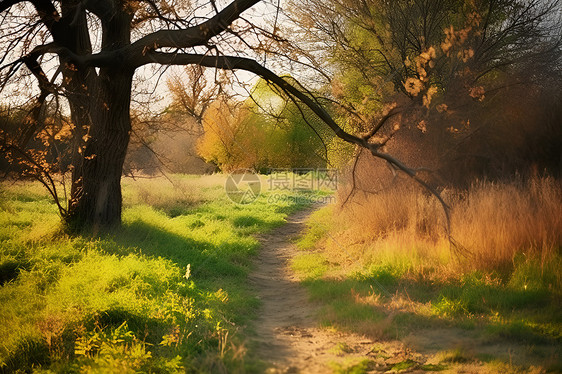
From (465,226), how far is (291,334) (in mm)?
4096

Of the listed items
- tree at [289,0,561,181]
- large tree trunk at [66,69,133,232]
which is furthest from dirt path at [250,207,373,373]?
tree at [289,0,561,181]

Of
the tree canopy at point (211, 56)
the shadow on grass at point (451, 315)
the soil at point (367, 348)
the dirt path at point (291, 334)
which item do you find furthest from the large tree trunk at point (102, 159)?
the shadow on grass at point (451, 315)

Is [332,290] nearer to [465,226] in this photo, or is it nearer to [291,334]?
[291,334]

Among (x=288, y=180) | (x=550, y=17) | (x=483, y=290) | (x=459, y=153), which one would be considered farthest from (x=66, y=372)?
(x=288, y=180)

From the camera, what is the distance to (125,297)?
18.6 ft

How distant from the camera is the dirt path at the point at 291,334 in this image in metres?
4.61

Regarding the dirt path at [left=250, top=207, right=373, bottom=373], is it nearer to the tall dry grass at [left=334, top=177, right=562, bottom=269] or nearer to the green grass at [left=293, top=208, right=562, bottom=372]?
the green grass at [left=293, top=208, right=562, bottom=372]

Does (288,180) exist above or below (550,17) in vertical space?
below

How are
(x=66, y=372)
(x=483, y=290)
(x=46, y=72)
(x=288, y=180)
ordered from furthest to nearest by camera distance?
(x=288, y=180), (x=46, y=72), (x=483, y=290), (x=66, y=372)

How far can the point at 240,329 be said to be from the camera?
5.57 metres

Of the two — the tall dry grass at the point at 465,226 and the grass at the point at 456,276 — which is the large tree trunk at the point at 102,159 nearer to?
the grass at the point at 456,276

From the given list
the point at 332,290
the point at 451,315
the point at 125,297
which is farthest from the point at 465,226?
the point at 125,297

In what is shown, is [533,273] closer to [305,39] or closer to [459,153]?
[459,153]

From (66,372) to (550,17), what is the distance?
15.0 m
